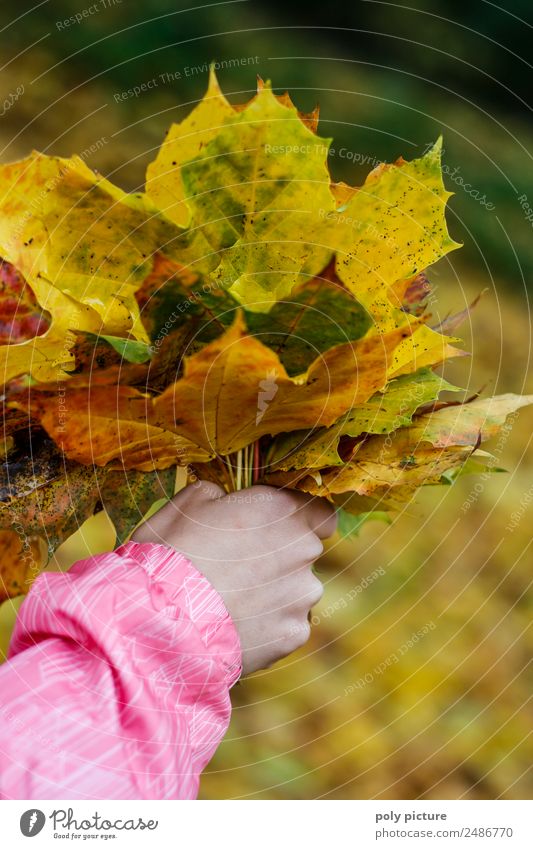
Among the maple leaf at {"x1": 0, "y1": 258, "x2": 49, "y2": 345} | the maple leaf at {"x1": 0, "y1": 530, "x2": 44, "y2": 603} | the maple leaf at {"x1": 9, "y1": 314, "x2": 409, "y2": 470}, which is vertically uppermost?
the maple leaf at {"x1": 0, "y1": 258, "x2": 49, "y2": 345}

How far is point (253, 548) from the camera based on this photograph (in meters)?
0.30

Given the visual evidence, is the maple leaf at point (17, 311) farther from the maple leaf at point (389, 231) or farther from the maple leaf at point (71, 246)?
the maple leaf at point (389, 231)

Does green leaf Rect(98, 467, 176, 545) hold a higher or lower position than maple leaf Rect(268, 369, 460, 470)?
lower

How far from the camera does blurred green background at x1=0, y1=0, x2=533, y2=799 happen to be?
453 millimetres

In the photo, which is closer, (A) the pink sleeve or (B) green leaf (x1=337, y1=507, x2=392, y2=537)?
(A) the pink sleeve

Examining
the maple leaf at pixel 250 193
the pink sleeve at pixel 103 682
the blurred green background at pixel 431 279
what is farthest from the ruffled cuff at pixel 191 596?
the blurred green background at pixel 431 279

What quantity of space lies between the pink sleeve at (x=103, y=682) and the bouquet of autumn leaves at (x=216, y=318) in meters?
0.04

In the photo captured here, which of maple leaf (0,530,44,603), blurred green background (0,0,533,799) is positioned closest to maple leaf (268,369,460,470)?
maple leaf (0,530,44,603)

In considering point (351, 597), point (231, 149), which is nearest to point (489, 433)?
point (231, 149)

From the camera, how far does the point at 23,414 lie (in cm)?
26

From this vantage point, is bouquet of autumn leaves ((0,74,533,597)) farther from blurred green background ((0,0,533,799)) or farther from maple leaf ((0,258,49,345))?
blurred green background ((0,0,533,799))

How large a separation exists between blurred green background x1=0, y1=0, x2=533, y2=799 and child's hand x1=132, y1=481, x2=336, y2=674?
185mm

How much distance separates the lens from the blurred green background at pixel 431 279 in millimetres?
453
